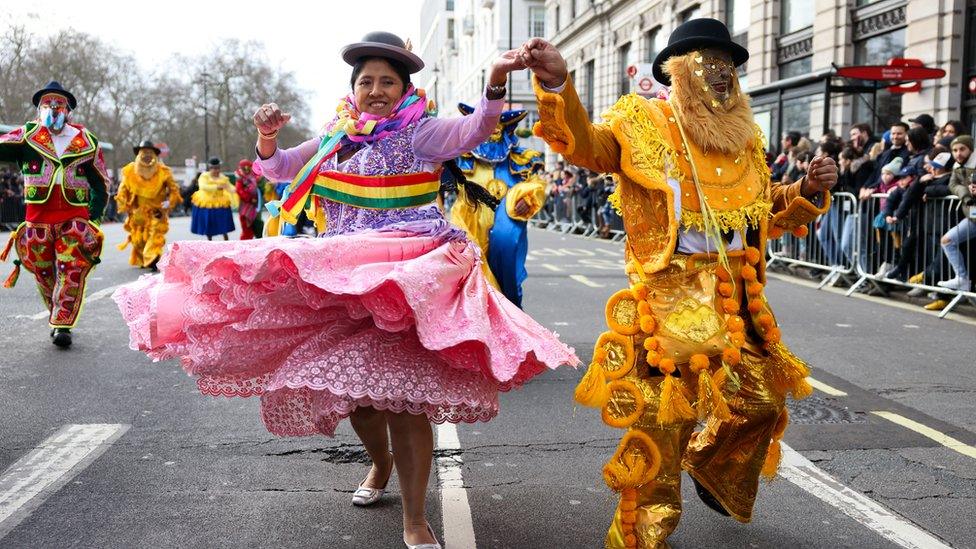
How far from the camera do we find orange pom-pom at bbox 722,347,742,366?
11.0 feet

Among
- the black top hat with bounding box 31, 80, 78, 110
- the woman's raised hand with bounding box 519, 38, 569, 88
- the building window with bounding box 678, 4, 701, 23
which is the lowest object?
the woman's raised hand with bounding box 519, 38, 569, 88

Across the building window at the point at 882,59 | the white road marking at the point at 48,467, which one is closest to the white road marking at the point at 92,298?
the white road marking at the point at 48,467

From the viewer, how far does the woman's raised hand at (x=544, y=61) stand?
309 centimetres

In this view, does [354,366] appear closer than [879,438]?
Yes

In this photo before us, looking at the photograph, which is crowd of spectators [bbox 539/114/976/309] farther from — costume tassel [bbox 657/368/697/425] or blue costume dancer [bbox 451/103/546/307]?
costume tassel [bbox 657/368/697/425]

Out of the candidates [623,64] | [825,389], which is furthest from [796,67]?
[825,389]

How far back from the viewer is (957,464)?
4.63 metres

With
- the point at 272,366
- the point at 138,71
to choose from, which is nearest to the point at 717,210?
the point at 272,366

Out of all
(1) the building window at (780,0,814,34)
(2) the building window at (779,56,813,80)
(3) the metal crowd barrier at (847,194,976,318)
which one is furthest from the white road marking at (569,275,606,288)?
(1) the building window at (780,0,814,34)

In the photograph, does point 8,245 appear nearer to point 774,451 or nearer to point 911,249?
point 774,451

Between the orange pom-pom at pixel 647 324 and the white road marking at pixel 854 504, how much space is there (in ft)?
4.19

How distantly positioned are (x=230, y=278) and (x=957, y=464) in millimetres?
3552

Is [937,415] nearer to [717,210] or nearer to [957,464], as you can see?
[957,464]

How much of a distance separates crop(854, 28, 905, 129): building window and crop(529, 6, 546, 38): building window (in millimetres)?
40925
